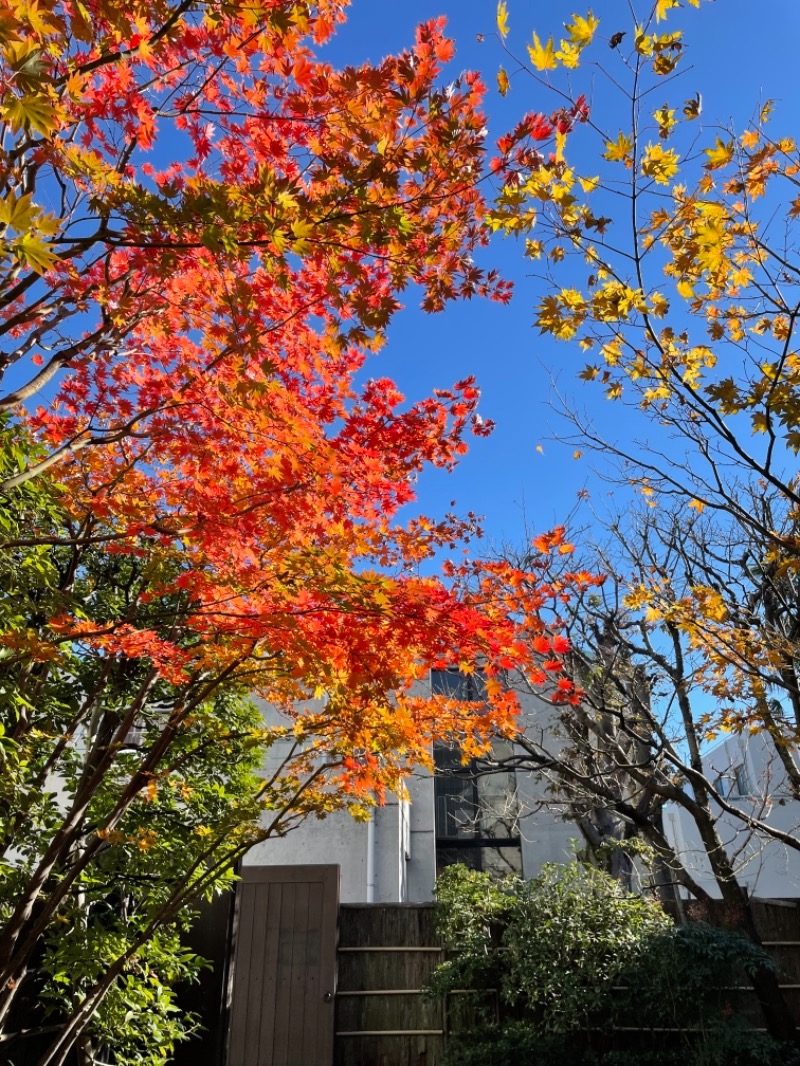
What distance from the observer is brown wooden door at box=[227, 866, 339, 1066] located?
21.0 feet

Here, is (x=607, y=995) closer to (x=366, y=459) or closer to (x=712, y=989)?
(x=712, y=989)

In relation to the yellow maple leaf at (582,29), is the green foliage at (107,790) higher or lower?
lower

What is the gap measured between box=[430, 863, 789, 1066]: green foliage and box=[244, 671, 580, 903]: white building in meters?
1.02

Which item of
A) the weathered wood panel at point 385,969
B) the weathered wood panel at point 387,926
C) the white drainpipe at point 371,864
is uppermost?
the white drainpipe at point 371,864

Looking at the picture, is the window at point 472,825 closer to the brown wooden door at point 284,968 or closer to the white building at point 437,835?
the white building at point 437,835

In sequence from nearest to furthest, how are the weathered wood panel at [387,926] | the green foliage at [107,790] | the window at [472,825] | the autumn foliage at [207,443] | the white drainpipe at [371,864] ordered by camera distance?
the autumn foliage at [207,443] → the green foliage at [107,790] → the weathered wood panel at [387,926] → the white drainpipe at [371,864] → the window at [472,825]

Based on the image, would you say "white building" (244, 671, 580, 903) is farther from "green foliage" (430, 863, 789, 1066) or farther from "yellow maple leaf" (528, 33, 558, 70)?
"yellow maple leaf" (528, 33, 558, 70)

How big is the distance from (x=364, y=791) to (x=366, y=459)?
293cm

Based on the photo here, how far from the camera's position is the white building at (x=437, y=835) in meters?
8.54

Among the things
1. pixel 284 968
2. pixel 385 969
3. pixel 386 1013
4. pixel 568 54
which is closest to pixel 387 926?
pixel 385 969

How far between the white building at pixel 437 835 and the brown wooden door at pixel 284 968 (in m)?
1.30

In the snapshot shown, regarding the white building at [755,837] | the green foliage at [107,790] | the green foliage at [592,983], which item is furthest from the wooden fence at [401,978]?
the white building at [755,837]

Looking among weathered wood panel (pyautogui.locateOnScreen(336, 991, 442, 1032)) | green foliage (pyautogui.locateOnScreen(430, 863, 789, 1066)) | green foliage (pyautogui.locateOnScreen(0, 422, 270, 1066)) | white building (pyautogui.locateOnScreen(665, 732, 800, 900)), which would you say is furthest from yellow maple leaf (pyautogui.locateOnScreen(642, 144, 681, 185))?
white building (pyautogui.locateOnScreen(665, 732, 800, 900))

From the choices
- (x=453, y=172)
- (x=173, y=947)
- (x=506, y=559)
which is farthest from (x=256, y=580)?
(x=506, y=559)
